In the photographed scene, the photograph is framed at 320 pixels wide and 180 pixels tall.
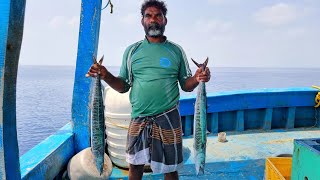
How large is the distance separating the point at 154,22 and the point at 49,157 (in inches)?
76.8

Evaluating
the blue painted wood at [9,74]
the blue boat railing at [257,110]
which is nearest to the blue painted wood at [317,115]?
the blue boat railing at [257,110]

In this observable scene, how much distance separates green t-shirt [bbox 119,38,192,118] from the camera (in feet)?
8.72

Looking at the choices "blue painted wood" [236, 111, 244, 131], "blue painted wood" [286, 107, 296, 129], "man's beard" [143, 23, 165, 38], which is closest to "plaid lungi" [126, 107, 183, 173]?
"man's beard" [143, 23, 165, 38]

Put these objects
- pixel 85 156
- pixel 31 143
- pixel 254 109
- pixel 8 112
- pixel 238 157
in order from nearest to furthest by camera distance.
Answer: pixel 8 112 < pixel 85 156 < pixel 238 157 < pixel 254 109 < pixel 31 143

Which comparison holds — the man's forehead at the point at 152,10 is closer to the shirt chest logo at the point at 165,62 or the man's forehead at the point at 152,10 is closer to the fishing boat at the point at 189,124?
the shirt chest logo at the point at 165,62

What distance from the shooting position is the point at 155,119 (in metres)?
2.72

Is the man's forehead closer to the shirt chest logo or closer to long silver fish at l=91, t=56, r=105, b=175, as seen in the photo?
the shirt chest logo

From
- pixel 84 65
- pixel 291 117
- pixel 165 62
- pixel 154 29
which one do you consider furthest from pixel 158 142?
pixel 291 117

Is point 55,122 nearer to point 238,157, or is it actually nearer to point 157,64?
point 238,157

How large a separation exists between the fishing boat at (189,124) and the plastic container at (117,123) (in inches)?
8.3

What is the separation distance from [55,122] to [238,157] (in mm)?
Answer: 12779

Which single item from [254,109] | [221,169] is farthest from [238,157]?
[254,109]

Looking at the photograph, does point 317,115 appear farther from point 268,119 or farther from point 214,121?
point 214,121

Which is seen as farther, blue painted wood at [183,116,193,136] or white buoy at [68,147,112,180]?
blue painted wood at [183,116,193,136]
